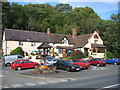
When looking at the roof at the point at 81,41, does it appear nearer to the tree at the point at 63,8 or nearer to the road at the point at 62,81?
the road at the point at 62,81

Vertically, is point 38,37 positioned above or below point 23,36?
below

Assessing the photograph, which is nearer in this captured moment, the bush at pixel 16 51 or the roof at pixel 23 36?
the bush at pixel 16 51

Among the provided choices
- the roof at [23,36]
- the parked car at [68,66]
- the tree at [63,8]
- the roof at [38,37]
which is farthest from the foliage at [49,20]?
the parked car at [68,66]

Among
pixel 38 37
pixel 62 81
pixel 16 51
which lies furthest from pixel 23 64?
pixel 38 37

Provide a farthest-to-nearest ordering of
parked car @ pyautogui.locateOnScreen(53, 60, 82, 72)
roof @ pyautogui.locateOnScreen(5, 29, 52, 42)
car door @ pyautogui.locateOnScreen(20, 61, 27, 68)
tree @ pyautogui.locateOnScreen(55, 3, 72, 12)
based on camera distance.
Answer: tree @ pyautogui.locateOnScreen(55, 3, 72, 12)
roof @ pyautogui.locateOnScreen(5, 29, 52, 42)
car door @ pyautogui.locateOnScreen(20, 61, 27, 68)
parked car @ pyautogui.locateOnScreen(53, 60, 82, 72)

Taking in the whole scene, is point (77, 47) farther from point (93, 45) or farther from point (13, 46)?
point (13, 46)

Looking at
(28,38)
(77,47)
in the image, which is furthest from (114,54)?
(28,38)

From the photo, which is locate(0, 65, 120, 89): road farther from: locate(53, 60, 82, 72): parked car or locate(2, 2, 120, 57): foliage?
locate(2, 2, 120, 57): foliage

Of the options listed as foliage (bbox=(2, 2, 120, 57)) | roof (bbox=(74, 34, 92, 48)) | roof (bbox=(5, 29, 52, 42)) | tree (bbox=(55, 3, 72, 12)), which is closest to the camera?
roof (bbox=(5, 29, 52, 42))

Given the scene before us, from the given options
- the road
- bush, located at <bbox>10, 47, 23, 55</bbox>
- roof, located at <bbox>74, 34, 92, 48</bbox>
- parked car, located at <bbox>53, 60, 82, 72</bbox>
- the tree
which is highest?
the tree

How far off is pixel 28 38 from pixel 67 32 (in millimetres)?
22430

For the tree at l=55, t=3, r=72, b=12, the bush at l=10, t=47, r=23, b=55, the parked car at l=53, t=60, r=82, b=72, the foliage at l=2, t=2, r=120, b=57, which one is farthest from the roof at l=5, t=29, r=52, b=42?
the tree at l=55, t=3, r=72, b=12

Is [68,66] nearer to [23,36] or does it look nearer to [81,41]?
[23,36]

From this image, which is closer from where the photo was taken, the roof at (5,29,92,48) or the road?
the road
